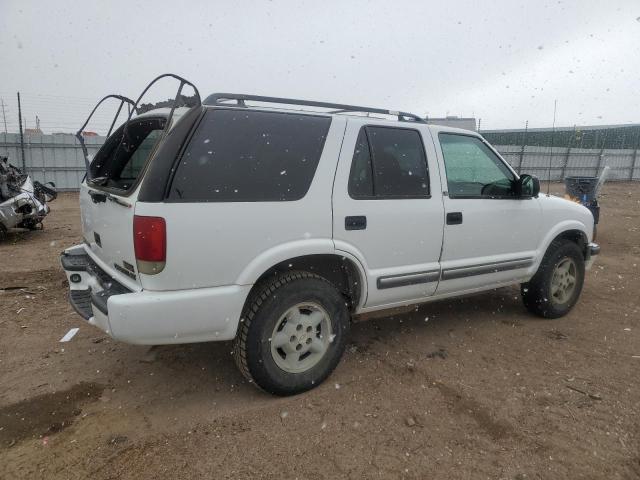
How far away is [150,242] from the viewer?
245 centimetres

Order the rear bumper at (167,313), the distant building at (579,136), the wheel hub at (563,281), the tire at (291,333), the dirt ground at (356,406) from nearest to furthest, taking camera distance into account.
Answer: the dirt ground at (356,406) → the rear bumper at (167,313) → the tire at (291,333) → the wheel hub at (563,281) → the distant building at (579,136)

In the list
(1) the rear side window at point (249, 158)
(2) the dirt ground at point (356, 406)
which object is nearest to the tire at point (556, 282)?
(2) the dirt ground at point (356, 406)

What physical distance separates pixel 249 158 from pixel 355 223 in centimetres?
82

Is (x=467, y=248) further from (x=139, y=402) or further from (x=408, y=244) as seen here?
(x=139, y=402)

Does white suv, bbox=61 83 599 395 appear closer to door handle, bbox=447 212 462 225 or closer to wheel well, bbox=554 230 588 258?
door handle, bbox=447 212 462 225

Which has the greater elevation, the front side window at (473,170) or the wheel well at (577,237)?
the front side window at (473,170)

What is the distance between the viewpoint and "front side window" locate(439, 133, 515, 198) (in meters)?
3.67

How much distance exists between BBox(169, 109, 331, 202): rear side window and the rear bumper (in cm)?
54

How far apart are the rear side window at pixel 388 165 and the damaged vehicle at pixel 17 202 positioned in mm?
6848

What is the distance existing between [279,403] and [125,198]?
1.56 m

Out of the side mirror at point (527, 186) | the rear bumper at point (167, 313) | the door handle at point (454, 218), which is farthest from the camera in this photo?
the side mirror at point (527, 186)

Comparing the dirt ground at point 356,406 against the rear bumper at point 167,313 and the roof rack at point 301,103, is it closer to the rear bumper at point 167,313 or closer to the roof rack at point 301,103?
the rear bumper at point 167,313

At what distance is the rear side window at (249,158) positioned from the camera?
8.46 feet

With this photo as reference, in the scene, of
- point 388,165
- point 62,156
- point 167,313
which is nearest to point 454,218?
point 388,165
